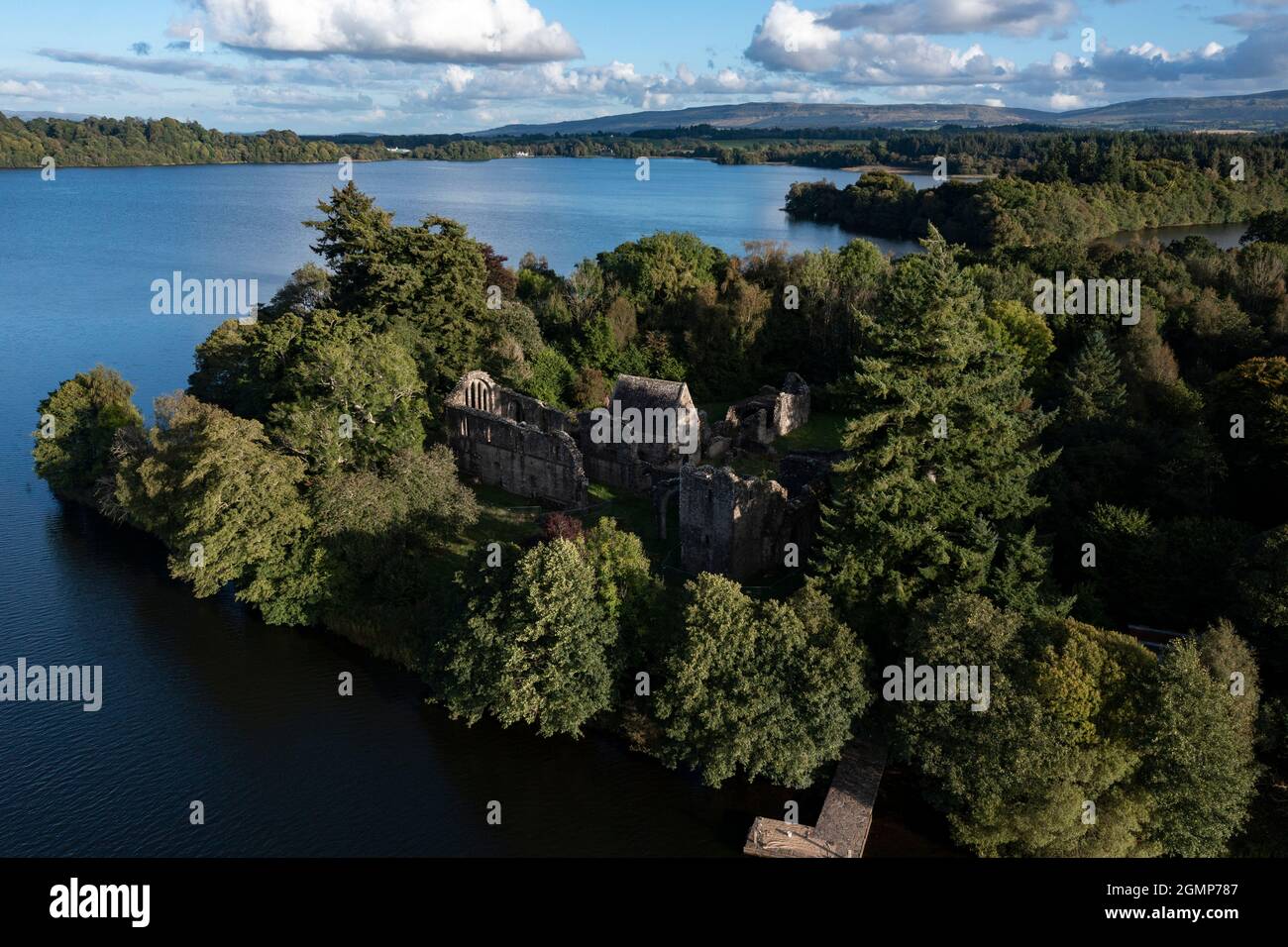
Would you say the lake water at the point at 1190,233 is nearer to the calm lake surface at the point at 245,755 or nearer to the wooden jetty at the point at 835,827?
the wooden jetty at the point at 835,827

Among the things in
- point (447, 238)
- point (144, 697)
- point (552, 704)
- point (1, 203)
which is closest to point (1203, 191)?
point (447, 238)

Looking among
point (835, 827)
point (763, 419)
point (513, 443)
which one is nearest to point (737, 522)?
point (835, 827)

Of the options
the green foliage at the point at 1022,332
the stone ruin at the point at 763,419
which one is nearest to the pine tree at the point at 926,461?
the stone ruin at the point at 763,419

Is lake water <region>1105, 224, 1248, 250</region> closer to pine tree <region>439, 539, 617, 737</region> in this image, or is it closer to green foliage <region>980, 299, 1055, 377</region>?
green foliage <region>980, 299, 1055, 377</region>

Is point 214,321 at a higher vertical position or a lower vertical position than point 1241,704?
higher

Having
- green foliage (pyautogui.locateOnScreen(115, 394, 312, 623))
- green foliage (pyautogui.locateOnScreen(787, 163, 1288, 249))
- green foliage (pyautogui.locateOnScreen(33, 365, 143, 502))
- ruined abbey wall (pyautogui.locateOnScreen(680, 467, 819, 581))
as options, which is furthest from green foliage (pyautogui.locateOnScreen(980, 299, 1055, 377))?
green foliage (pyautogui.locateOnScreen(33, 365, 143, 502))

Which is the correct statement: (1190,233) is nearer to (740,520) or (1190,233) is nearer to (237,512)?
→ (740,520)

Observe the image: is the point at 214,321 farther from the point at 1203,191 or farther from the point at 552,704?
the point at 1203,191
